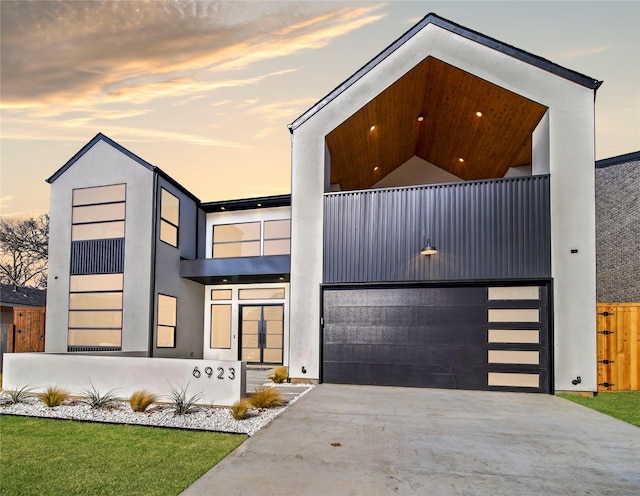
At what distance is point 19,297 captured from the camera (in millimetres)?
16688

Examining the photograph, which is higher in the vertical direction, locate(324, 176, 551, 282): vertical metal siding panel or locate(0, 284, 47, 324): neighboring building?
locate(324, 176, 551, 282): vertical metal siding panel

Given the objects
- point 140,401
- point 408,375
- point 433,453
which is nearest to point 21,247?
point 140,401

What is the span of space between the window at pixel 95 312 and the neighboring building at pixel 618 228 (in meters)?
14.8

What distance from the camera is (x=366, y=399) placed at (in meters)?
7.41

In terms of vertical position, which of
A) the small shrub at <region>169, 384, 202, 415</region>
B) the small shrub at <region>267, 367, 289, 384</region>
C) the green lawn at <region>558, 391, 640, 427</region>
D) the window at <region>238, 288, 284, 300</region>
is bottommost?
the small shrub at <region>267, 367, 289, 384</region>

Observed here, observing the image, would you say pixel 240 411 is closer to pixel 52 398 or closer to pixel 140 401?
pixel 140 401

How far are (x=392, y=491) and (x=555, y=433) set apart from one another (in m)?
3.12

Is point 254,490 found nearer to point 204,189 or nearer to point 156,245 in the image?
point 156,245

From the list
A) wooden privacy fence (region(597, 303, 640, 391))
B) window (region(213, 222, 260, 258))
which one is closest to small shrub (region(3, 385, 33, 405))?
window (region(213, 222, 260, 258))

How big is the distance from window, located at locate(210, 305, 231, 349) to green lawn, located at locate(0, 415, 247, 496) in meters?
8.54

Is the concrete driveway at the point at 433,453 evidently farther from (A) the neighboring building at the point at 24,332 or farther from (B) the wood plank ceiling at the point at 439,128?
(A) the neighboring building at the point at 24,332

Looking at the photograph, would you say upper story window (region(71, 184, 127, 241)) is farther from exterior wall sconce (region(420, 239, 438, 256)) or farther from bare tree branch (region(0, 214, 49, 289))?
bare tree branch (region(0, 214, 49, 289))

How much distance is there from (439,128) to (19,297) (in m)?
17.9

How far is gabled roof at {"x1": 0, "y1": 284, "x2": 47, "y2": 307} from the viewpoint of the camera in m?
15.9
